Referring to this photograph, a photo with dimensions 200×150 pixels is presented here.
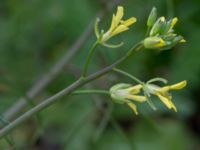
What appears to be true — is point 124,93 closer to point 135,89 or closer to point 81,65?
point 135,89

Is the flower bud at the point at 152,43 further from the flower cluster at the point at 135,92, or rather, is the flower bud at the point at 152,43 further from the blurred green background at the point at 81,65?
the blurred green background at the point at 81,65

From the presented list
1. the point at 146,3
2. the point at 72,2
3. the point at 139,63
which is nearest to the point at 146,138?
the point at 139,63

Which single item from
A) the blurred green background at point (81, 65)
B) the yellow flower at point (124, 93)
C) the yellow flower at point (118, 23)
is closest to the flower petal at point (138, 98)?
the yellow flower at point (124, 93)

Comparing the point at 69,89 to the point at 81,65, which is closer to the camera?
the point at 69,89

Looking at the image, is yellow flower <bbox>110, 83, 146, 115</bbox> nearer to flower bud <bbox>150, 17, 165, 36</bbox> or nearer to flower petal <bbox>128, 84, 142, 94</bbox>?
flower petal <bbox>128, 84, 142, 94</bbox>

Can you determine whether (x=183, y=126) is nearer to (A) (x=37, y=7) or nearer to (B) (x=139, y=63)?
(B) (x=139, y=63)

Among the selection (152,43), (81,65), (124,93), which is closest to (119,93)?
(124,93)
